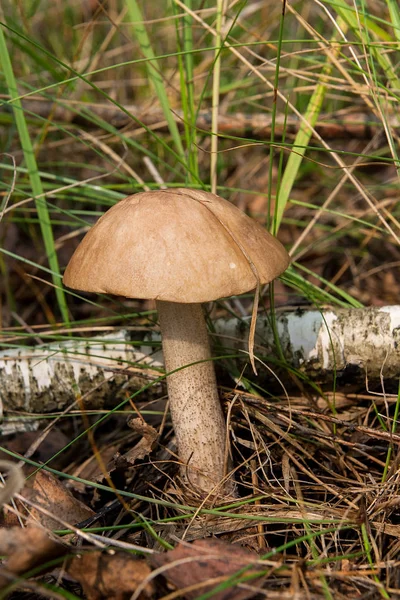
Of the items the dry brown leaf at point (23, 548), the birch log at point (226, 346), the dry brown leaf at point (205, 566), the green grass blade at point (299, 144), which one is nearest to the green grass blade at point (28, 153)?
the birch log at point (226, 346)

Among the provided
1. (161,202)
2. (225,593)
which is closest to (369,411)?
(225,593)

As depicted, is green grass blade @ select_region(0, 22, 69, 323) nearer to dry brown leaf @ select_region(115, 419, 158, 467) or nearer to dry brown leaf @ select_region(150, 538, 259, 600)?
dry brown leaf @ select_region(115, 419, 158, 467)

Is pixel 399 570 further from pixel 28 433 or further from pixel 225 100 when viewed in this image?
pixel 225 100

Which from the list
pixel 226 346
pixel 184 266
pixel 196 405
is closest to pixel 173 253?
pixel 184 266

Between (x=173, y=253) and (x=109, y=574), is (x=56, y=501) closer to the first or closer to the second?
(x=109, y=574)

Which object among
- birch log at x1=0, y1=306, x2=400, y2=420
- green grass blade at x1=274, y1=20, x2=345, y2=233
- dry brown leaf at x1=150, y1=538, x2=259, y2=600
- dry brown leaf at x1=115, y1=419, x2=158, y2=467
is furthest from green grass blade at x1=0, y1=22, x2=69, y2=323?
dry brown leaf at x1=150, y1=538, x2=259, y2=600

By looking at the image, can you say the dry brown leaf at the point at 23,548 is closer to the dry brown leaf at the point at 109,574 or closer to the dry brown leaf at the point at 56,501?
the dry brown leaf at the point at 109,574
